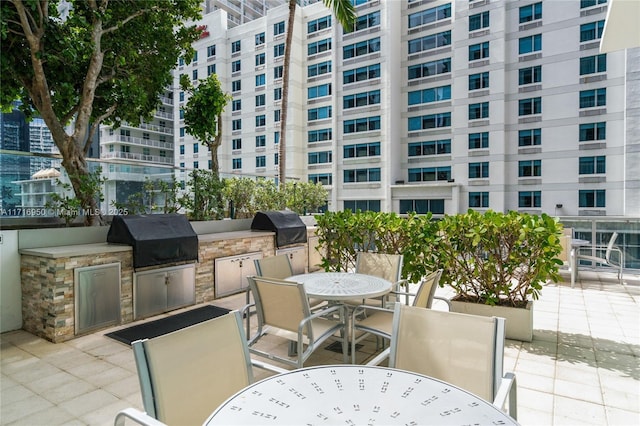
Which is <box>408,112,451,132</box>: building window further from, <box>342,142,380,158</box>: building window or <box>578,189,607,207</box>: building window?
<box>578,189,607,207</box>: building window

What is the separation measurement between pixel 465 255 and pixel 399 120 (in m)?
22.0

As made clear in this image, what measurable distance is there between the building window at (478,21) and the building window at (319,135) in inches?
433

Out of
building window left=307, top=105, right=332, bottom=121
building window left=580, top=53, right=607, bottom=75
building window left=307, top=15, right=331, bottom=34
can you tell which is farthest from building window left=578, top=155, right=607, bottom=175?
building window left=307, top=15, right=331, bottom=34

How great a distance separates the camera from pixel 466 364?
182 cm

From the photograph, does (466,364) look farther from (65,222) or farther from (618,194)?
(618,194)

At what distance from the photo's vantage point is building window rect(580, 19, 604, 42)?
19.2 meters

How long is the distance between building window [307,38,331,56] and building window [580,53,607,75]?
15833 millimetres

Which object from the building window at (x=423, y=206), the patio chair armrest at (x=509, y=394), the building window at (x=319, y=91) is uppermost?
the building window at (x=319, y=91)

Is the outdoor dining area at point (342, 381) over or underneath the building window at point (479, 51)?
underneath

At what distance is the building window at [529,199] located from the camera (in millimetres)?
21031

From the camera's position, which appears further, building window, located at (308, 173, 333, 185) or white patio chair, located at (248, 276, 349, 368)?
building window, located at (308, 173, 333, 185)

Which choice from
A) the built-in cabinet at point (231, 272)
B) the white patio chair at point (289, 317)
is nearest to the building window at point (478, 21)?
the built-in cabinet at point (231, 272)

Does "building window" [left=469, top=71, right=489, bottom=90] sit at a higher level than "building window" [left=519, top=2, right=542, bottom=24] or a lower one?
lower

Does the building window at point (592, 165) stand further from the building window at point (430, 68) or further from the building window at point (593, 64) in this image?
the building window at point (430, 68)
